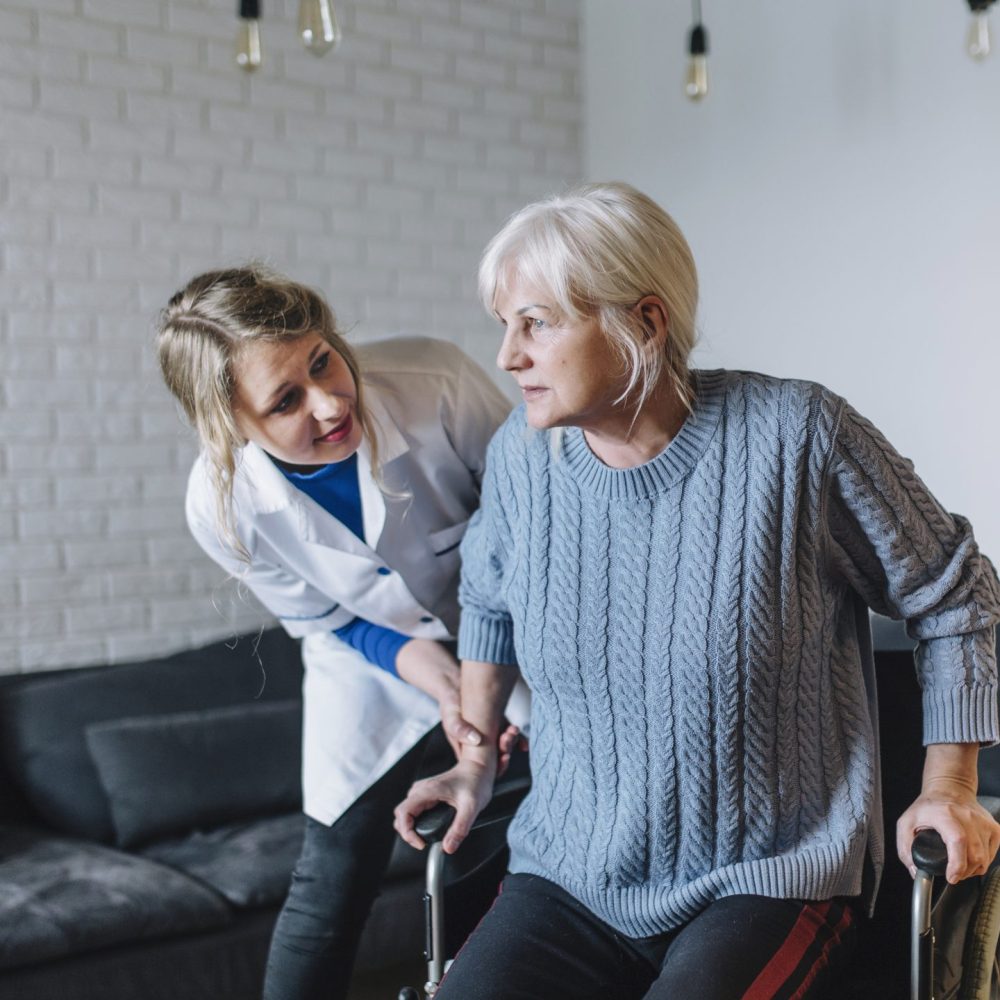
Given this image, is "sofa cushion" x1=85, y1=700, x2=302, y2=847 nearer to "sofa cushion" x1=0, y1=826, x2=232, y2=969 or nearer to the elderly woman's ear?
"sofa cushion" x1=0, y1=826, x2=232, y2=969

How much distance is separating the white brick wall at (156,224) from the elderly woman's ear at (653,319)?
1.68 meters

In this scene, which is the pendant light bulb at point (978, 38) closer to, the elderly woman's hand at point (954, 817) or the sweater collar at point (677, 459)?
the sweater collar at point (677, 459)

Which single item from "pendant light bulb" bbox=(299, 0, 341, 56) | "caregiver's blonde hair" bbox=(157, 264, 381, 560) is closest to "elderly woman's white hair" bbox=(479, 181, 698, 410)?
"caregiver's blonde hair" bbox=(157, 264, 381, 560)

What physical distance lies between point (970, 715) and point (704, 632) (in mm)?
330

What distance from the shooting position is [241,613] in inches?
137

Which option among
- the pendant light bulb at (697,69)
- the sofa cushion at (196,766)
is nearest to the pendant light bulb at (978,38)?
the pendant light bulb at (697,69)

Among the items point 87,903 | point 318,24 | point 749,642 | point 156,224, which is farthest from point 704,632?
point 156,224

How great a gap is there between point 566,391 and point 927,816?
64 centimetres

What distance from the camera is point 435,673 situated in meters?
1.97

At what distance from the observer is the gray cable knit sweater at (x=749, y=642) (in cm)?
143

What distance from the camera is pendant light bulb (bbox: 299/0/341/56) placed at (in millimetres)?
2129

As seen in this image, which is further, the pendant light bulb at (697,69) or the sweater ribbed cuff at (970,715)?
the pendant light bulb at (697,69)

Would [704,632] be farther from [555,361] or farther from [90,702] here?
[90,702]

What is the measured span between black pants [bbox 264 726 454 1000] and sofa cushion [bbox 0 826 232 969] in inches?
22.9
